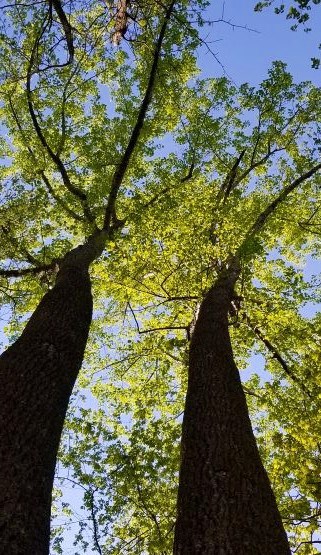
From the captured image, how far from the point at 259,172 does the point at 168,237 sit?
22.8ft

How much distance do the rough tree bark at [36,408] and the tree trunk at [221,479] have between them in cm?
123

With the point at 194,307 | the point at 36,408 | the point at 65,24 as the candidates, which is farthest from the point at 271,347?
the point at 65,24

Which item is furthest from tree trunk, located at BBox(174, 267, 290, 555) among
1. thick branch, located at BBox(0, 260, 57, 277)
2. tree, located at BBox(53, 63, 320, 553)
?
thick branch, located at BBox(0, 260, 57, 277)

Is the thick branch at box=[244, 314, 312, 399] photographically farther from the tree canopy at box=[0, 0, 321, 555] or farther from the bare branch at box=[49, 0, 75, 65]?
the bare branch at box=[49, 0, 75, 65]

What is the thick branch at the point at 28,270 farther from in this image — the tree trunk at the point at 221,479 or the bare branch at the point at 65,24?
the tree trunk at the point at 221,479

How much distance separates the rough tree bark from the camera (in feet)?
11.3

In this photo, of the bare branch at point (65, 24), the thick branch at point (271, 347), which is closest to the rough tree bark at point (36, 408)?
the thick branch at point (271, 347)

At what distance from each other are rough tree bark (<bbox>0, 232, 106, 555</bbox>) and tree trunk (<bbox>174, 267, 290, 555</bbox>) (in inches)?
48.5

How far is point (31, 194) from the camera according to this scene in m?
13.0

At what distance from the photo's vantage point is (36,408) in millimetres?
4562

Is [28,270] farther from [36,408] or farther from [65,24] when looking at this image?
[36,408]

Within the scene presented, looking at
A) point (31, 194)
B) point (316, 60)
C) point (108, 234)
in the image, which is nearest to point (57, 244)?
point (31, 194)

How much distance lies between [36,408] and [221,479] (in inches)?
80.8

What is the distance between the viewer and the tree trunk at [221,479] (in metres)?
3.29
